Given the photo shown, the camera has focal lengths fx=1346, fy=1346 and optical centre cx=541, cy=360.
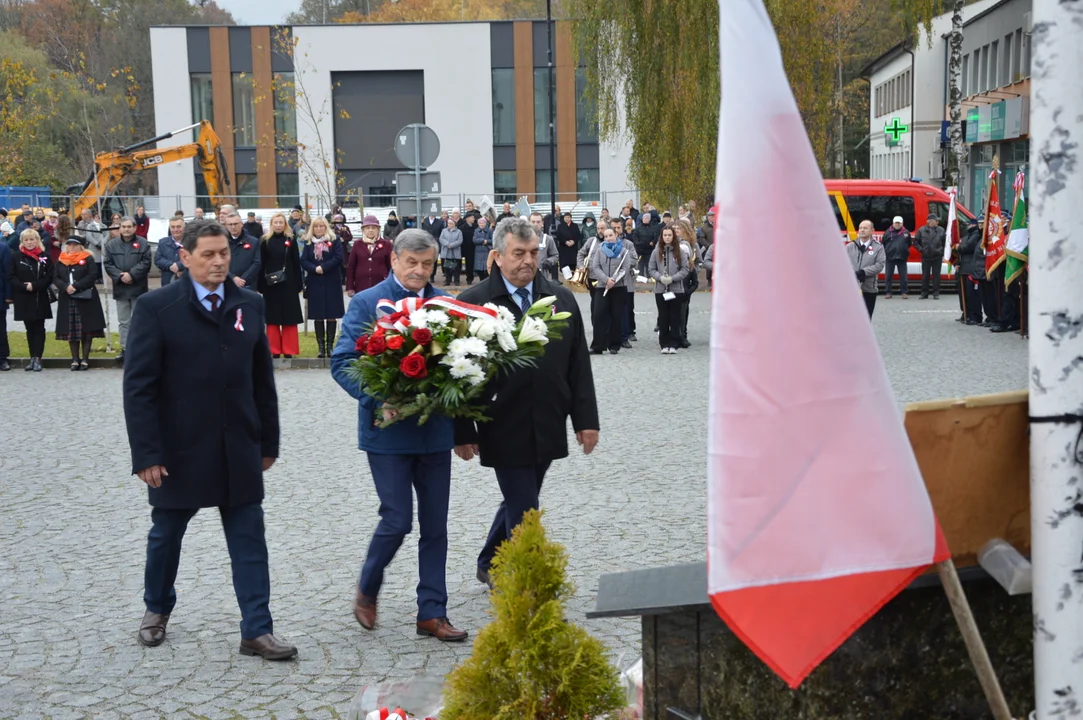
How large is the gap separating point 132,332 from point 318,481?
411 centimetres

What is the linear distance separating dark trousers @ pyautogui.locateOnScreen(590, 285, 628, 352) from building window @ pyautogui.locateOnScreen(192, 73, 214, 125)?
39698mm

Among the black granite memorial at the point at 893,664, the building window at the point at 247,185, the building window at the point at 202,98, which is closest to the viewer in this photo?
the black granite memorial at the point at 893,664

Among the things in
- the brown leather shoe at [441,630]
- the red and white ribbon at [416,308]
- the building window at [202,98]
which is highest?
the building window at [202,98]

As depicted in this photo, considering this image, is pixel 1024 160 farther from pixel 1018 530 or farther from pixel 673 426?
pixel 1018 530

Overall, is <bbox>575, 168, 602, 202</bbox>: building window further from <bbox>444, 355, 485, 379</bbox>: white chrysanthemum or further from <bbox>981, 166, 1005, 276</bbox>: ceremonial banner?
<bbox>444, 355, 485, 379</bbox>: white chrysanthemum

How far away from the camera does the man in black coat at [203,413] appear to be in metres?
5.68

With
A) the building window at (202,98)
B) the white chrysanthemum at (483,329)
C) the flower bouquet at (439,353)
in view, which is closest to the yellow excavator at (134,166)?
the building window at (202,98)

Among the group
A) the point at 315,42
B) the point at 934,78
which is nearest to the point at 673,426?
the point at 315,42

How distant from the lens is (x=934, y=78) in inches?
2375

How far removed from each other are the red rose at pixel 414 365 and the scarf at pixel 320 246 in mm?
13414

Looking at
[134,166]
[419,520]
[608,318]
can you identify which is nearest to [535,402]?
[419,520]

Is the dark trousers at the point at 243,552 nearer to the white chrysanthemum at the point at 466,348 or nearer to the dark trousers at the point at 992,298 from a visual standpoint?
the white chrysanthemum at the point at 466,348

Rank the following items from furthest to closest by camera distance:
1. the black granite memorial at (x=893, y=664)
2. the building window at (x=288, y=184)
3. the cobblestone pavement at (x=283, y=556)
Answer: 1. the building window at (x=288, y=184)
2. the cobblestone pavement at (x=283, y=556)
3. the black granite memorial at (x=893, y=664)

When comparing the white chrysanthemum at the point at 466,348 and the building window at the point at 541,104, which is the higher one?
the building window at the point at 541,104
